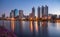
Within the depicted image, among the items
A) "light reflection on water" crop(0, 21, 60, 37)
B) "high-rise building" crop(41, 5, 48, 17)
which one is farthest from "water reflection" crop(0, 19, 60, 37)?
"high-rise building" crop(41, 5, 48, 17)

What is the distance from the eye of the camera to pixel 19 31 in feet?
5.14

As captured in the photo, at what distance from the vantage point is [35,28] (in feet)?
5.25

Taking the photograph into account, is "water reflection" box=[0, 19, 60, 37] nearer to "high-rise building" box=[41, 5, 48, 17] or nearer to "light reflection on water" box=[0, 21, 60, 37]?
"light reflection on water" box=[0, 21, 60, 37]

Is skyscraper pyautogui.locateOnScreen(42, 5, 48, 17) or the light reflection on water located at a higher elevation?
skyscraper pyautogui.locateOnScreen(42, 5, 48, 17)

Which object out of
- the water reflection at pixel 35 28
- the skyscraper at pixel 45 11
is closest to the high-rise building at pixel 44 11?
the skyscraper at pixel 45 11

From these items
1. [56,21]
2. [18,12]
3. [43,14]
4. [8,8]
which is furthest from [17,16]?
[56,21]

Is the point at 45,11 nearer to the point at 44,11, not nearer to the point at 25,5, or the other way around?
the point at 44,11

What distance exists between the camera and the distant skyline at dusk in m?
1.56

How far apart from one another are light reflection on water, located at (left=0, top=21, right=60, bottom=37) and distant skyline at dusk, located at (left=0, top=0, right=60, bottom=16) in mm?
163

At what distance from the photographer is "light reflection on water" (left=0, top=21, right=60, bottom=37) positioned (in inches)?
61.4

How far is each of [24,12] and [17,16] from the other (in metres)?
0.12

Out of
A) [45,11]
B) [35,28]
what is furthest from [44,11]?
[35,28]

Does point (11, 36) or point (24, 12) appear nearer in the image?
point (11, 36)

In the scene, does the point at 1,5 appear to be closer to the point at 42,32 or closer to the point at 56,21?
the point at 42,32
